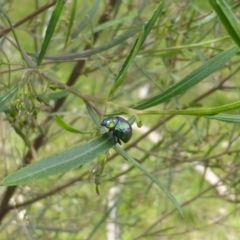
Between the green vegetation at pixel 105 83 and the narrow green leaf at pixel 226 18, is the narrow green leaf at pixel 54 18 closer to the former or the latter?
the green vegetation at pixel 105 83

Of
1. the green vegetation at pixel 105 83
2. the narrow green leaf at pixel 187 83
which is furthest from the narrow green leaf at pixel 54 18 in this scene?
the narrow green leaf at pixel 187 83

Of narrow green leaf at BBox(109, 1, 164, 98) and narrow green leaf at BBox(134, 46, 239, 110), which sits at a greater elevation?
narrow green leaf at BBox(109, 1, 164, 98)

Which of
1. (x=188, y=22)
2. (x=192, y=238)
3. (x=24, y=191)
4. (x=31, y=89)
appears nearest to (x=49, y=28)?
(x=31, y=89)

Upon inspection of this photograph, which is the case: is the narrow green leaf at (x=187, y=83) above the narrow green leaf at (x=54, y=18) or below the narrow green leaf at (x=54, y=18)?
below

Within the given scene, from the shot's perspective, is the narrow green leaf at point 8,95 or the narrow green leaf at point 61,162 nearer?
the narrow green leaf at point 61,162

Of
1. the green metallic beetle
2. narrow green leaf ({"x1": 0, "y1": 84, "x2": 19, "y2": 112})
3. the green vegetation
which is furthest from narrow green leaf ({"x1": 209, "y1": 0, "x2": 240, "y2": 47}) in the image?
narrow green leaf ({"x1": 0, "y1": 84, "x2": 19, "y2": 112})

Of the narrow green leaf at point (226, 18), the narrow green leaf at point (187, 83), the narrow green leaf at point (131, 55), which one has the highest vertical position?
the narrow green leaf at point (131, 55)

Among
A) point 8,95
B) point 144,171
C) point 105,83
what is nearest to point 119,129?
point 144,171

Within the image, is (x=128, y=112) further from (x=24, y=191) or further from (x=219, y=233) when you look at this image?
(x=219, y=233)

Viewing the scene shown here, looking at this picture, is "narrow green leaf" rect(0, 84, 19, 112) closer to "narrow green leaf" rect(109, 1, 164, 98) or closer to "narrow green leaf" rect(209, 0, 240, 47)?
"narrow green leaf" rect(109, 1, 164, 98)
